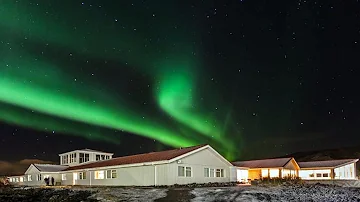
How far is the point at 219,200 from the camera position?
2159cm

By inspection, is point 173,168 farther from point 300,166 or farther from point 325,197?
point 300,166

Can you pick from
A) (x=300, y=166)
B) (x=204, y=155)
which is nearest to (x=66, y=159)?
(x=204, y=155)

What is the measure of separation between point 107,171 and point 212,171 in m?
11.2

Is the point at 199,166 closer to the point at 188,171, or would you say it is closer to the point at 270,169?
the point at 188,171

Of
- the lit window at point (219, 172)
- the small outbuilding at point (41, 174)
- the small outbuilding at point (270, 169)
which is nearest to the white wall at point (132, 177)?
the lit window at point (219, 172)

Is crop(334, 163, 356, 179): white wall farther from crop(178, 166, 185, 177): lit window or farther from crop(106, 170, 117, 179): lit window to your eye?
crop(106, 170, 117, 179): lit window

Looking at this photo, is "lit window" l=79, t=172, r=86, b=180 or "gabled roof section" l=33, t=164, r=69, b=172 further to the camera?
"gabled roof section" l=33, t=164, r=69, b=172

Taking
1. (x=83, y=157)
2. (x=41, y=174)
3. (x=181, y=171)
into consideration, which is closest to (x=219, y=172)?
(x=181, y=171)

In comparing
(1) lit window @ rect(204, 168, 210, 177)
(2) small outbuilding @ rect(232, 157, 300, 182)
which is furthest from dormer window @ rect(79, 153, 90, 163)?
(1) lit window @ rect(204, 168, 210, 177)

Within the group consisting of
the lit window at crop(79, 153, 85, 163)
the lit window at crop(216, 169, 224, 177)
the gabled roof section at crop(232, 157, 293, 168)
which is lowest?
the lit window at crop(216, 169, 224, 177)

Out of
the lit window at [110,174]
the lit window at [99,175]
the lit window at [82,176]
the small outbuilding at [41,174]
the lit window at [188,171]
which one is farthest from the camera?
the small outbuilding at [41,174]

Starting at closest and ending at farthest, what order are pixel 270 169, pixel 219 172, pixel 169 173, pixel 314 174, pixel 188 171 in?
pixel 169 173 < pixel 188 171 < pixel 219 172 < pixel 270 169 < pixel 314 174

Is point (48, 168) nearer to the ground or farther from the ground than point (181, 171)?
nearer to the ground

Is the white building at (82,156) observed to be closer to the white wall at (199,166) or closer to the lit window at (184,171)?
the white wall at (199,166)
